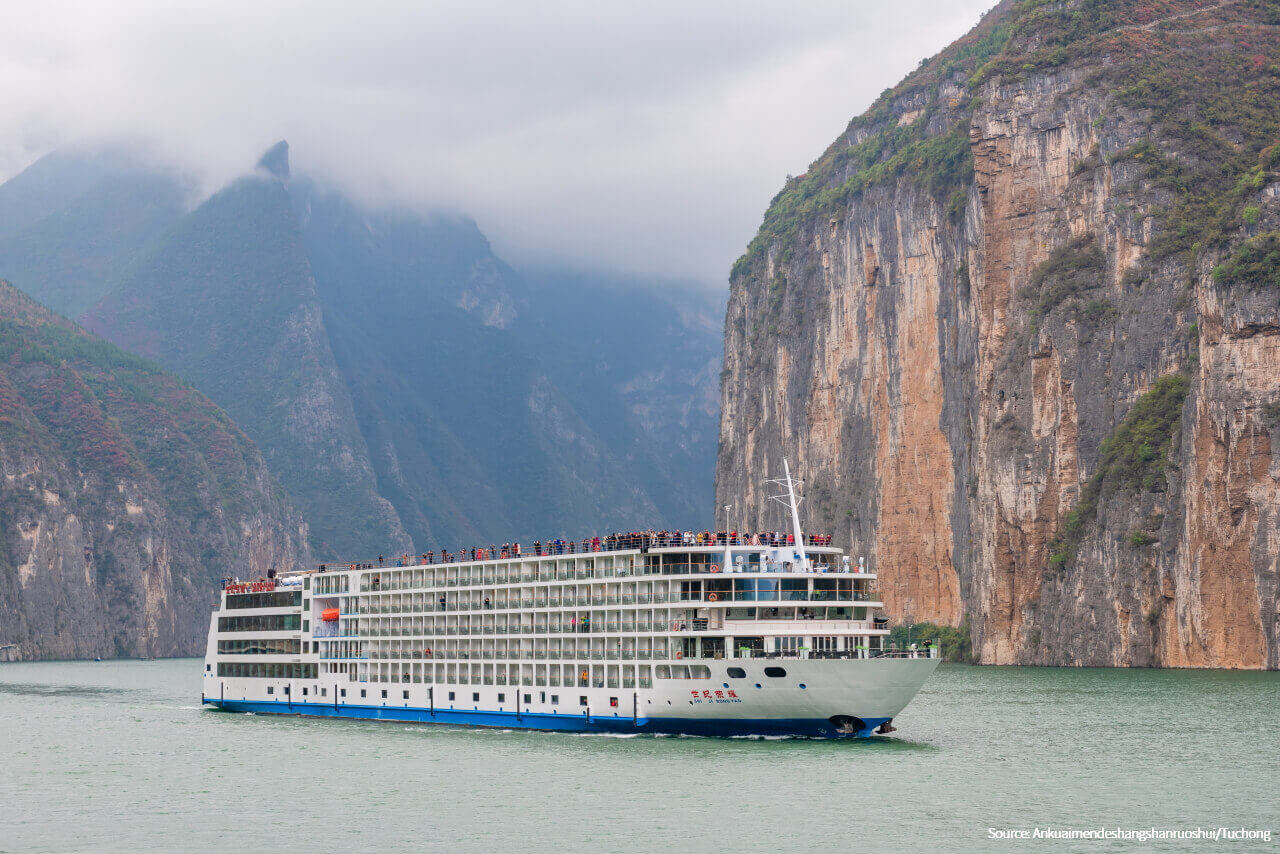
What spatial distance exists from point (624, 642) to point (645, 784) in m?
13.6

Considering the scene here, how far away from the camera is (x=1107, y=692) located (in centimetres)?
9931

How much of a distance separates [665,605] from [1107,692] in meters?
40.5

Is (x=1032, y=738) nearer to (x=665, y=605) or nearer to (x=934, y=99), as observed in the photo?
(x=665, y=605)

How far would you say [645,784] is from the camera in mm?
58719

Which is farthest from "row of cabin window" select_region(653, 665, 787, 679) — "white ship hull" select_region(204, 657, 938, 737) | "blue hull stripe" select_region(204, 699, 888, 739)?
"blue hull stripe" select_region(204, 699, 888, 739)

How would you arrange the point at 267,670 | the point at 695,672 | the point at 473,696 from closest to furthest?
the point at 695,672 < the point at 473,696 < the point at 267,670

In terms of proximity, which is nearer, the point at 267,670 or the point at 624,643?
the point at 624,643

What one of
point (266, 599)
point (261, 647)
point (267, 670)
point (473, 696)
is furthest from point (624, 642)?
point (261, 647)

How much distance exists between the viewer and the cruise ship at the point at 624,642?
67812 millimetres

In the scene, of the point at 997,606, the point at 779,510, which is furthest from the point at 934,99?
the point at 997,606

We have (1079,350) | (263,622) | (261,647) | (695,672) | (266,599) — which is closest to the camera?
(695,672)

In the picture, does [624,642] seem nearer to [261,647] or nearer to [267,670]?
[267,670]

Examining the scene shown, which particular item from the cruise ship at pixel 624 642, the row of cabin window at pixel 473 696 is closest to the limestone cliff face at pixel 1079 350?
the cruise ship at pixel 624 642

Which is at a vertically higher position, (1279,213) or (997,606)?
(1279,213)
